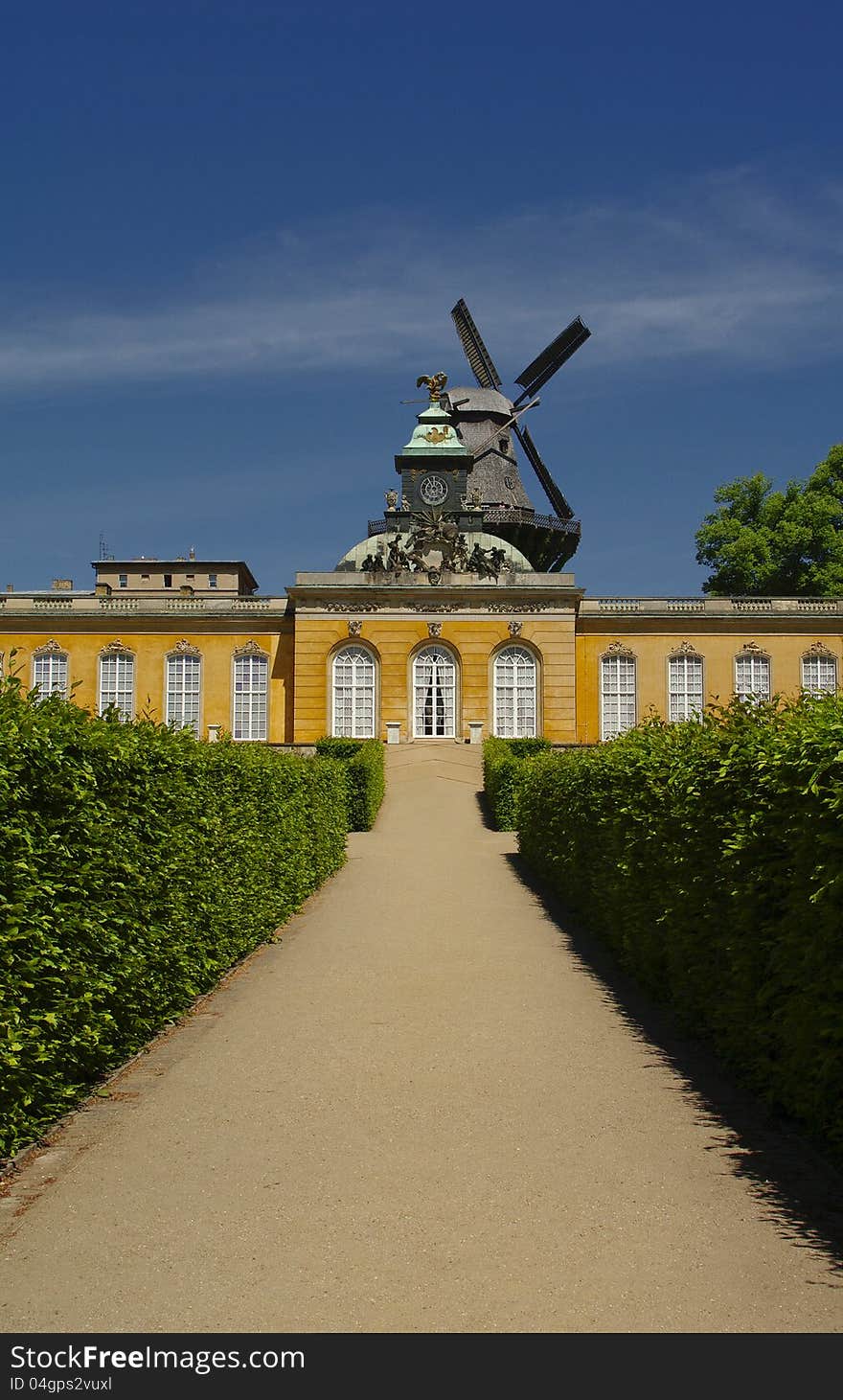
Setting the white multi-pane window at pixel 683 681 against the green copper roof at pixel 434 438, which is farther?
the green copper roof at pixel 434 438

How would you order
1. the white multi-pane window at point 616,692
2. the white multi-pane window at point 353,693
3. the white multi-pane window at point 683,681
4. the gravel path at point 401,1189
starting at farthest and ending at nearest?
the white multi-pane window at point 616,692
the white multi-pane window at point 683,681
the white multi-pane window at point 353,693
the gravel path at point 401,1189

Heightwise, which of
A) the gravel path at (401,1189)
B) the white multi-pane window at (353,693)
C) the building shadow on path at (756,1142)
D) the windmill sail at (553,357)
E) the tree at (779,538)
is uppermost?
the windmill sail at (553,357)

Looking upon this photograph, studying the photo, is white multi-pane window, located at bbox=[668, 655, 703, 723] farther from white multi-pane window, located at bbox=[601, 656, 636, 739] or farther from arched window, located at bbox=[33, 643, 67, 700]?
arched window, located at bbox=[33, 643, 67, 700]

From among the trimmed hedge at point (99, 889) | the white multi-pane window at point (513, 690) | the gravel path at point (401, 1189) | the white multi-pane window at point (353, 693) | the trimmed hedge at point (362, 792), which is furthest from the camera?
the white multi-pane window at point (353, 693)

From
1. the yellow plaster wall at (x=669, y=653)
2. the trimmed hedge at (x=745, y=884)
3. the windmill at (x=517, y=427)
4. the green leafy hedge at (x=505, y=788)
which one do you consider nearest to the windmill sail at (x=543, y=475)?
the windmill at (x=517, y=427)

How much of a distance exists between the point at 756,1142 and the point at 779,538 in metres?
47.9

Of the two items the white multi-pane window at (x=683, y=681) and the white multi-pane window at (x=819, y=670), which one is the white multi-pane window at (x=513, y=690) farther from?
the white multi-pane window at (x=819, y=670)

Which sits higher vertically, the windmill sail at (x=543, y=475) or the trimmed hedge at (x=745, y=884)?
the windmill sail at (x=543, y=475)

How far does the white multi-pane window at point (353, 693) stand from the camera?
44250 mm

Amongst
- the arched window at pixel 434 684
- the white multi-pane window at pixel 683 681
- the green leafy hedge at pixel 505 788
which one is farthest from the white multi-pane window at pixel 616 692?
the green leafy hedge at pixel 505 788

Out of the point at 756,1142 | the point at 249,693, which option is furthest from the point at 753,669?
the point at 756,1142

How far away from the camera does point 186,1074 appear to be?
301 inches

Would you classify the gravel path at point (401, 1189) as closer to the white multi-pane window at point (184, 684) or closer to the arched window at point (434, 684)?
the arched window at point (434, 684)
